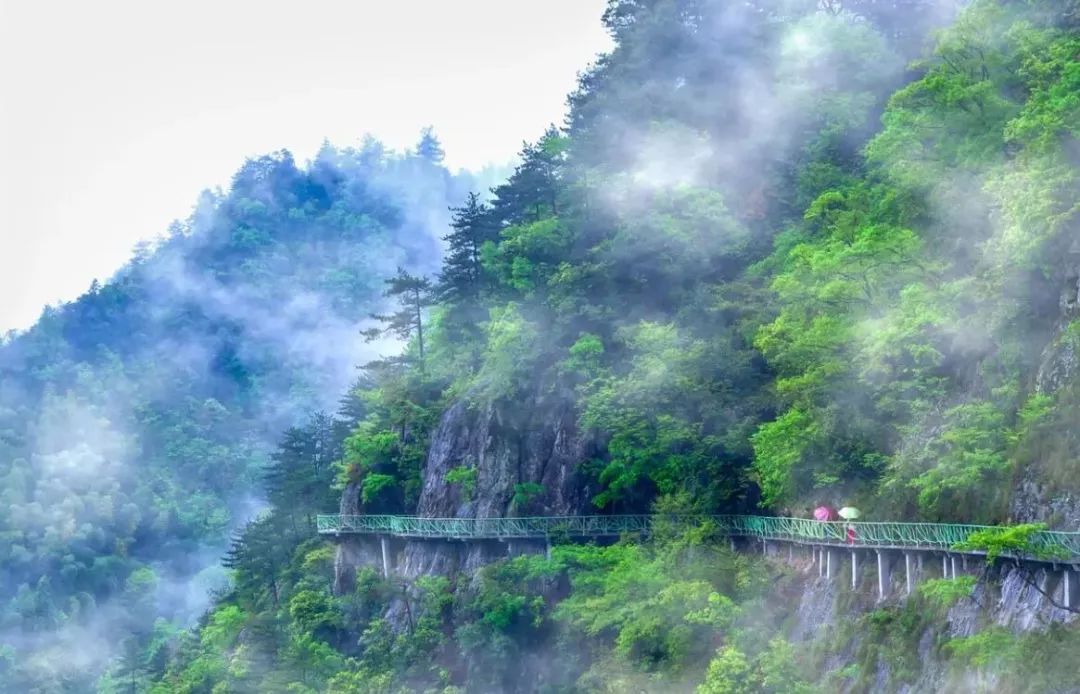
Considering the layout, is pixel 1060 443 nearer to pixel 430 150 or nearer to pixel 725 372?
pixel 725 372

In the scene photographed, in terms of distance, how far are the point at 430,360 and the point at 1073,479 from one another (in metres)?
35.9

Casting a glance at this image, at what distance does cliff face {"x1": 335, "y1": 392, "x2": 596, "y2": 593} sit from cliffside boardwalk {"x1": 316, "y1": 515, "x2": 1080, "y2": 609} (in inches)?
25.8

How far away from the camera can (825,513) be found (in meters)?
42.2

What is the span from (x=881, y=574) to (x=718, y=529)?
950 centimetres

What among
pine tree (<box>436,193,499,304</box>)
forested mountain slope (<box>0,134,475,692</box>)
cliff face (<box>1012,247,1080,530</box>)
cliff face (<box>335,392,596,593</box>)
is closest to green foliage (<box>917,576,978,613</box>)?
cliff face (<box>1012,247,1080,530</box>)

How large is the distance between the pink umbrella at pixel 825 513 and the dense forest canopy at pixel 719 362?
581 millimetres

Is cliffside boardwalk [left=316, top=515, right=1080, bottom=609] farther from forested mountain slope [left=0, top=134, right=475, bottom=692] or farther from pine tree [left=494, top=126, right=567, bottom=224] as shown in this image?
forested mountain slope [left=0, top=134, right=475, bottom=692]

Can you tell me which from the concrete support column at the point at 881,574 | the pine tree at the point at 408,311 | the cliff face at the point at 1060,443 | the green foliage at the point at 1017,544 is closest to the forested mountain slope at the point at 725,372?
the cliff face at the point at 1060,443

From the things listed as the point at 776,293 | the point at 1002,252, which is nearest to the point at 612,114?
the point at 776,293

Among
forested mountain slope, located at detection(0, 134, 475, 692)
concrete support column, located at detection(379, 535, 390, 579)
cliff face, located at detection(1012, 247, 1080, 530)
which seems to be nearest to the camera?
cliff face, located at detection(1012, 247, 1080, 530)

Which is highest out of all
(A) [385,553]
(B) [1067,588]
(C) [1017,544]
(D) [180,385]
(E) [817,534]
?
(D) [180,385]

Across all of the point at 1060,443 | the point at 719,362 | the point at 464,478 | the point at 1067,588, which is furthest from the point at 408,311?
the point at 1067,588

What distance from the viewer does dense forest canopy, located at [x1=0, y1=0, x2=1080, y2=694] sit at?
37875mm

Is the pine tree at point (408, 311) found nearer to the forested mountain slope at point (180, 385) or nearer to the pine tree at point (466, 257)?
the pine tree at point (466, 257)
